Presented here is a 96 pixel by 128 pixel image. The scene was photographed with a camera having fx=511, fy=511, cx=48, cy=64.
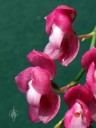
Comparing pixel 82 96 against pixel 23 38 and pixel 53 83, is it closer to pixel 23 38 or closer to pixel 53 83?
pixel 53 83

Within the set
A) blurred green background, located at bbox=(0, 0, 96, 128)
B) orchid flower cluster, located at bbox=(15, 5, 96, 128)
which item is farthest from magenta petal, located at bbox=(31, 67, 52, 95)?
blurred green background, located at bbox=(0, 0, 96, 128)

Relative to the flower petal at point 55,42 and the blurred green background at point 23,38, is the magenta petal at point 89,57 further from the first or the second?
the blurred green background at point 23,38

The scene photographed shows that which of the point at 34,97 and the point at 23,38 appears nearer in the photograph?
the point at 34,97

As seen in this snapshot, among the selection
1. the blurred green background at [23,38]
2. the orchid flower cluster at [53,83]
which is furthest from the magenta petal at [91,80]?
the blurred green background at [23,38]

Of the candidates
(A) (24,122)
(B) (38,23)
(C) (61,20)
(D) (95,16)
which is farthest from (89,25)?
(C) (61,20)

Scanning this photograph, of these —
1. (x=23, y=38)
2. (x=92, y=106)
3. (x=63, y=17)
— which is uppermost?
(x=63, y=17)

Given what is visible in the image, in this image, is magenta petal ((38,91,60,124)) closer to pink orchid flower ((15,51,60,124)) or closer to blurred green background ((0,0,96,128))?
pink orchid flower ((15,51,60,124))

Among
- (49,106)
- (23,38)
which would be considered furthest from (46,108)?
(23,38)

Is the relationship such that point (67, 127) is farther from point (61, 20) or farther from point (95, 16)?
point (95, 16)
